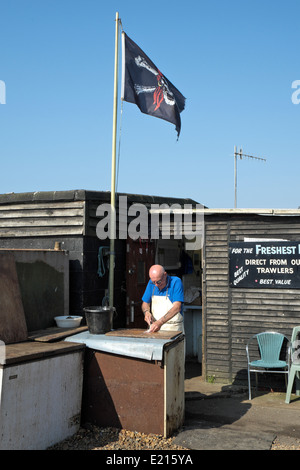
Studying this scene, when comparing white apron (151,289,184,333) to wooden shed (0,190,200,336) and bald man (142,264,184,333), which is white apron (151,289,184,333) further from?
wooden shed (0,190,200,336)

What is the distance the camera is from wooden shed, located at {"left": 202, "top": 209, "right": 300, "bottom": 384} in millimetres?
8031

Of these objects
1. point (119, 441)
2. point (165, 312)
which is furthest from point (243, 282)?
point (119, 441)

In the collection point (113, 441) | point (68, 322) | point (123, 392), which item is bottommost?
point (113, 441)

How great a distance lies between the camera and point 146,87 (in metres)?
8.05

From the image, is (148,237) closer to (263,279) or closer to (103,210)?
(103,210)

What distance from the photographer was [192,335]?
34.4 feet

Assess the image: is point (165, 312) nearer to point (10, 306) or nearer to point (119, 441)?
point (119, 441)

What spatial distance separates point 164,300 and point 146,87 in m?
3.76

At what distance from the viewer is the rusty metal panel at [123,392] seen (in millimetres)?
5344


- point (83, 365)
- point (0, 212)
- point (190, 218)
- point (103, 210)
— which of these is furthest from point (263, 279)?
point (0, 212)

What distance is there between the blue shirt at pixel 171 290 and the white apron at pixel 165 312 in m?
0.06

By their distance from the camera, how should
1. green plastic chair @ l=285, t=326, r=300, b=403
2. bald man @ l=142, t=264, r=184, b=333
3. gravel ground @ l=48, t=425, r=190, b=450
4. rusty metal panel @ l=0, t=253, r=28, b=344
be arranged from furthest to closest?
green plastic chair @ l=285, t=326, r=300, b=403 < bald man @ l=142, t=264, r=184, b=333 < rusty metal panel @ l=0, t=253, r=28, b=344 < gravel ground @ l=48, t=425, r=190, b=450

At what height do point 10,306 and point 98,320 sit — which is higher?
point 10,306

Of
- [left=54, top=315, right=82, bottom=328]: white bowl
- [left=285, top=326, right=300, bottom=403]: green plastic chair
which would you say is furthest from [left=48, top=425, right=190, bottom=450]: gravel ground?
[left=285, top=326, right=300, bottom=403]: green plastic chair
